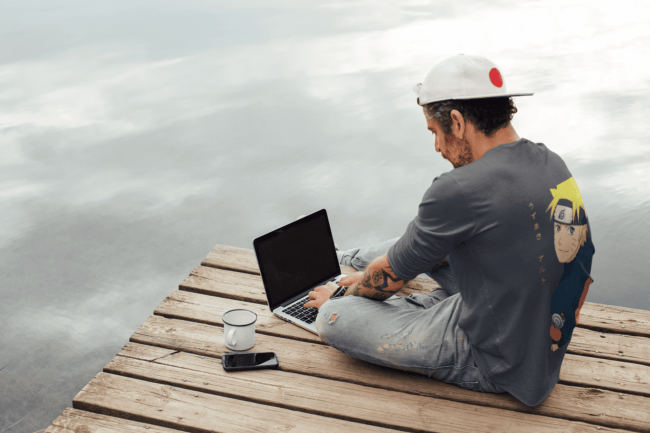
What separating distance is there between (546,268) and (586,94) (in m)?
5.22

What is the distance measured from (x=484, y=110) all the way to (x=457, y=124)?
0.28 feet

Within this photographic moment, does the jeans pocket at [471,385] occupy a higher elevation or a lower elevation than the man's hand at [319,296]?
lower

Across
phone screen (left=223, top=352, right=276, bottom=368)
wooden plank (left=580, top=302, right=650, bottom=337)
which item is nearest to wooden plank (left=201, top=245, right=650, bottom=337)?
wooden plank (left=580, top=302, right=650, bottom=337)

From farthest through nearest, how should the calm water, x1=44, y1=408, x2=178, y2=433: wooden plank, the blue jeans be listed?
the calm water → the blue jeans → x1=44, y1=408, x2=178, y2=433: wooden plank

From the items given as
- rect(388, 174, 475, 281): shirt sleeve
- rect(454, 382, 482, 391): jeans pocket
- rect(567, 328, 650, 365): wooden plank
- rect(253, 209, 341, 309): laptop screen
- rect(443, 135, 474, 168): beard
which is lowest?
rect(567, 328, 650, 365): wooden plank

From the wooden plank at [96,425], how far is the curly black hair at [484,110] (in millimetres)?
1241

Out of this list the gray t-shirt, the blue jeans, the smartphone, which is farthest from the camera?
the smartphone

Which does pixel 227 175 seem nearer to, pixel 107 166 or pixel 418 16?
pixel 107 166

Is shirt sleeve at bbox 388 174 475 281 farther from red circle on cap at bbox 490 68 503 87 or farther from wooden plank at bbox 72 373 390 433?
wooden plank at bbox 72 373 390 433

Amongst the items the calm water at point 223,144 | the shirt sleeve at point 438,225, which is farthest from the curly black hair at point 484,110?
the calm water at point 223,144

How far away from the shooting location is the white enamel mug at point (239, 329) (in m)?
2.10

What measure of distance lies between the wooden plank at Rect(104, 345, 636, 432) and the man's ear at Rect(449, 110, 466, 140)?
2.73ft

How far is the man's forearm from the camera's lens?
1.97 metres

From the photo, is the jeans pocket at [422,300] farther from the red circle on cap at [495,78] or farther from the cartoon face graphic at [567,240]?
the red circle on cap at [495,78]
